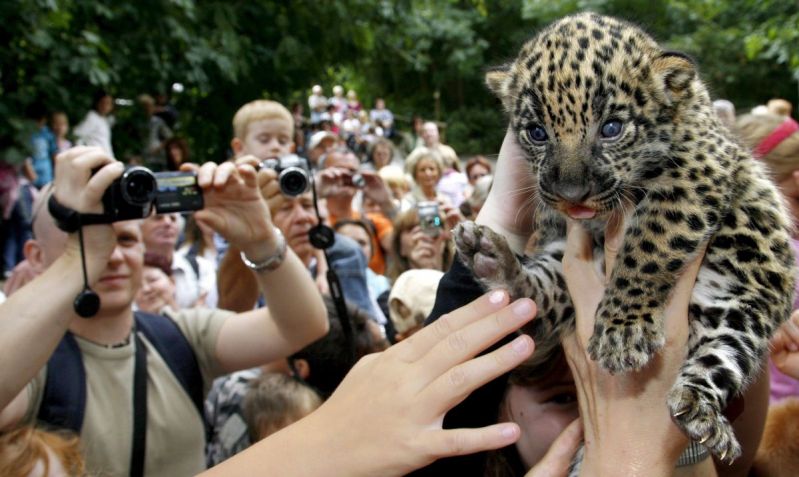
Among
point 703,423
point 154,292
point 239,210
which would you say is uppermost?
point 239,210

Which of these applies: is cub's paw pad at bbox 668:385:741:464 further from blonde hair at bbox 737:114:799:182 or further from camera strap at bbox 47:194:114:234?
blonde hair at bbox 737:114:799:182

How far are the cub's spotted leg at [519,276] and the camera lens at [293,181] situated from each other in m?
1.42

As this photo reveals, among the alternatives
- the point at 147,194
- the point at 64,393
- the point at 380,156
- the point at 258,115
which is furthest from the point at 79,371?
the point at 380,156

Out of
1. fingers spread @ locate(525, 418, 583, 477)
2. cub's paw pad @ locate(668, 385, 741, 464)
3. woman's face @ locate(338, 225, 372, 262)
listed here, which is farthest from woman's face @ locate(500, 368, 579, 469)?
woman's face @ locate(338, 225, 372, 262)

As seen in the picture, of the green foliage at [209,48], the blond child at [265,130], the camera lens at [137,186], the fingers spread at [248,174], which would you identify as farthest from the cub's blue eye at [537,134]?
A: the blond child at [265,130]

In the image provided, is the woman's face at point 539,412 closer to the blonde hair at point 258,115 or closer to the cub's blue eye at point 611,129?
the cub's blue eye at point 611,129

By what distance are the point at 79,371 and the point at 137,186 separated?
2.52 ft

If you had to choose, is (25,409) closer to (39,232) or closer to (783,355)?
(39,232)

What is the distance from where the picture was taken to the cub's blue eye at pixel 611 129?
6.64ft

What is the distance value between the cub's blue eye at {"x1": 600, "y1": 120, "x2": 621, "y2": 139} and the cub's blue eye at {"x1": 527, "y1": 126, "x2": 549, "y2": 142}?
17cm

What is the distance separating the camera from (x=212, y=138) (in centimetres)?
1513

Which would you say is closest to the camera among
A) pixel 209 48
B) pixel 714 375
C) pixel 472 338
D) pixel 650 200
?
pixel 472 338

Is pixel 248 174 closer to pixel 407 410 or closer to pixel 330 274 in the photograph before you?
pixel 330 274

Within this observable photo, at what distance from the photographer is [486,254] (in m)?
2.14
